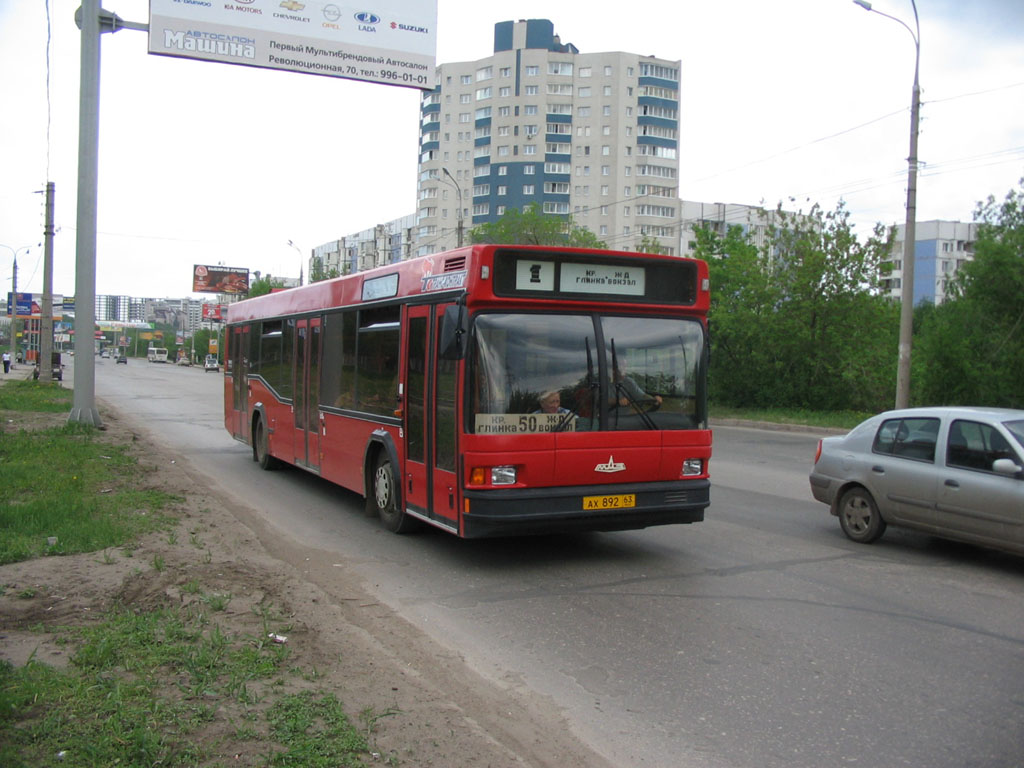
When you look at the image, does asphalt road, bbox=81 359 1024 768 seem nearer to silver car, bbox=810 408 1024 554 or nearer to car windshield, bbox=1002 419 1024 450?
silver car, bbox=810 408 1024 554

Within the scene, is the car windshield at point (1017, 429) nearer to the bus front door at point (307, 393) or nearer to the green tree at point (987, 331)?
the bus front door at point (307, 393)

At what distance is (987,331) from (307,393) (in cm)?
1916

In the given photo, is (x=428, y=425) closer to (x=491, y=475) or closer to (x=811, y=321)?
(x=491, y=475)

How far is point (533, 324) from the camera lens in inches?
307

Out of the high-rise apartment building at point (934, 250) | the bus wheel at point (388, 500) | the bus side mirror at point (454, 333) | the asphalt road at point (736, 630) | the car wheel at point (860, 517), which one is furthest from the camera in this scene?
the high-rise apartment building at point (934, 250)

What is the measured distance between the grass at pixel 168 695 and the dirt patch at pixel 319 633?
60mm

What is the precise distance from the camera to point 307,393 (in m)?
12.2

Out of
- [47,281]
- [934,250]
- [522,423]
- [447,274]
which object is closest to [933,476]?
[522,423]

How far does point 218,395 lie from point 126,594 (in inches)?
1365

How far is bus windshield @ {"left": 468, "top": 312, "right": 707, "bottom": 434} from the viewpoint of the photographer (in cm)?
758

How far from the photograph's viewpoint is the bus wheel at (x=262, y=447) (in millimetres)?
14531

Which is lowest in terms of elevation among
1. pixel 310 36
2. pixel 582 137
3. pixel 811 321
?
pixel 811 321

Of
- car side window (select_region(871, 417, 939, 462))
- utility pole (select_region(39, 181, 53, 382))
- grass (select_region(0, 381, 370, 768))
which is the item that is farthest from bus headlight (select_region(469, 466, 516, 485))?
utility pole (select_region(39, 181, 53, 382))

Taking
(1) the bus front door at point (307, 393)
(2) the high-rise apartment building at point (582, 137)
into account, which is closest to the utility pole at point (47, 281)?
(1) the bus front door at point (307, 393)
